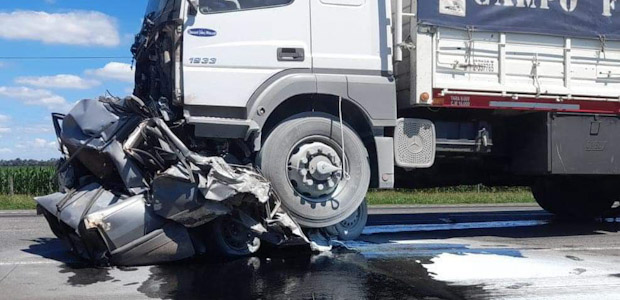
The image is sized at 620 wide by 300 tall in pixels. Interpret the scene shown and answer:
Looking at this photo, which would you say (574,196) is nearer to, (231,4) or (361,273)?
(361,273)

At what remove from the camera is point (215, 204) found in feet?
19.7

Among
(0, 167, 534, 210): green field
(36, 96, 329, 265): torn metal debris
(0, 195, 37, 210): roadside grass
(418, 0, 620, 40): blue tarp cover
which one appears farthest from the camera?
(0, 167, 534, 210): green field

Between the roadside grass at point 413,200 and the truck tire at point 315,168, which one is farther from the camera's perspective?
the roadside grass at point 413,200

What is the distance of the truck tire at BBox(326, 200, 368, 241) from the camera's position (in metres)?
7.03

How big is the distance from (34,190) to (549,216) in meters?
19.6

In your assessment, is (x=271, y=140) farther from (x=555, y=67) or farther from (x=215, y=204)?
(x=555, y=67)

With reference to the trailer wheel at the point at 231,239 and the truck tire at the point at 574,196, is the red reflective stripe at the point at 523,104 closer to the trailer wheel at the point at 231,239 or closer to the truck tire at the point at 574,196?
the truck tire at the point at 574,196

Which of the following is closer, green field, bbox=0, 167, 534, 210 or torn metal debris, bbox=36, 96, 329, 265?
torn metal debris, bbox=36, 96, 329, 265

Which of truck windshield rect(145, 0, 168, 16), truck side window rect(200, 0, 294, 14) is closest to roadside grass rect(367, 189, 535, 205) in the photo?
truck windshield rect(145, 0, 168, 16)

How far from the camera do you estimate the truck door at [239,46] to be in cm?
626

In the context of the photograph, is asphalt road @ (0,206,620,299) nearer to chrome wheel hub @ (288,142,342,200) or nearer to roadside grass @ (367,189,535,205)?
chrome wheel hub @ (288,142,342,200)

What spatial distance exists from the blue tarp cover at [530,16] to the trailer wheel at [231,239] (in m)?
2.95

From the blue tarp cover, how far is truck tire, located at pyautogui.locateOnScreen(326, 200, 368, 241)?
2204mm

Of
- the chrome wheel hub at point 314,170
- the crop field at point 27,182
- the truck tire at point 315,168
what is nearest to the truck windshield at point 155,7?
the truck tire at point 315,168
